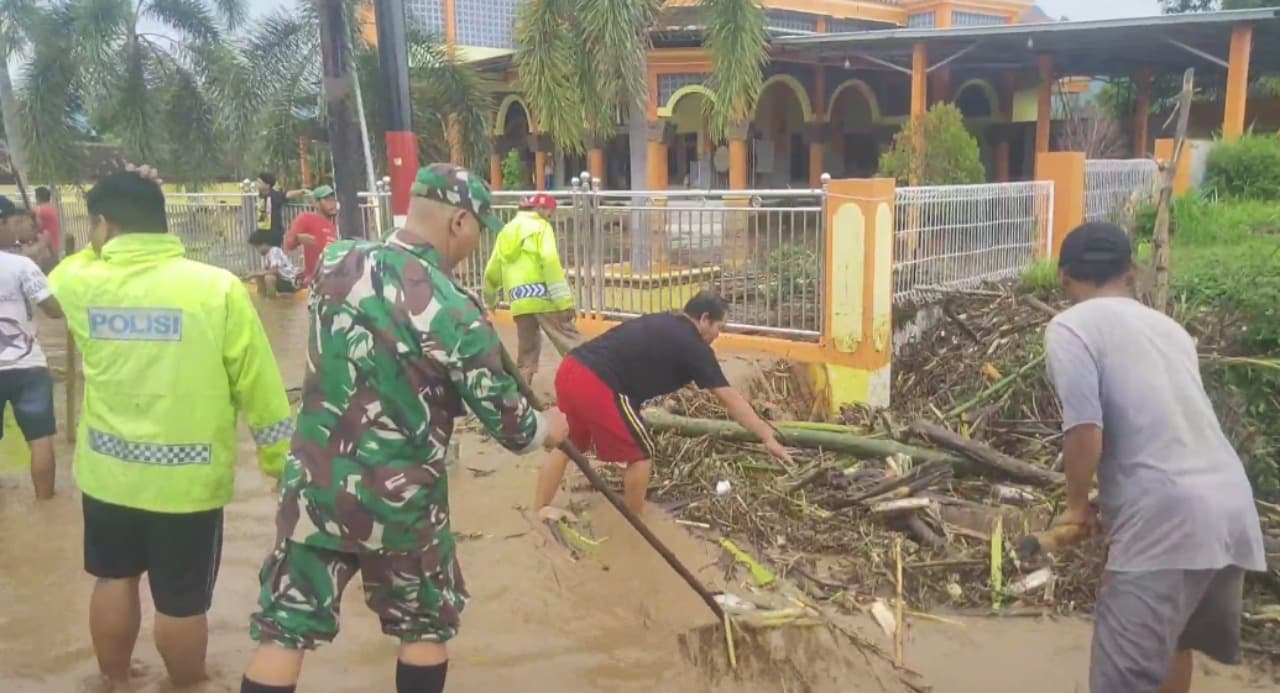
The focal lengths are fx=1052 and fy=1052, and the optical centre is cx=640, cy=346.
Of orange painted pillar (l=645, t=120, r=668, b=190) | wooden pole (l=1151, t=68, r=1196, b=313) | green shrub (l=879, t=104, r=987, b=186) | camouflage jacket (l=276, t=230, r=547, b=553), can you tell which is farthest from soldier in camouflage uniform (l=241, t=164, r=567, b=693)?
orange painted pillar (l=645, t=120, r=668, b=190)

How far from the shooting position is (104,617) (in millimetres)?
3332

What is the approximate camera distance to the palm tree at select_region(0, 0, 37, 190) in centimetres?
1814

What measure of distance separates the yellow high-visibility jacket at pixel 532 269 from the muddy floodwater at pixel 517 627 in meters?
2.20

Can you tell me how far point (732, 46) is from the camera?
41.9 ft

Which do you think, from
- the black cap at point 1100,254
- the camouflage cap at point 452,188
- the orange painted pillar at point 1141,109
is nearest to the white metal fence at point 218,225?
the camouflage cap at point 452,188

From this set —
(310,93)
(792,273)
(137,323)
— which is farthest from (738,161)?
(137,323)

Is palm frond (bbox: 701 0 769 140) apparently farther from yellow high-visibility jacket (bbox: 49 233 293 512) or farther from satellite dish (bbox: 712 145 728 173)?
yellow high-visibility jacket (bbox: 49 233 293 512)

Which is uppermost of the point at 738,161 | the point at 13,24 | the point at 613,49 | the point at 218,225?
the point at 13,24

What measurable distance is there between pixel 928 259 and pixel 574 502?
4.88 meters

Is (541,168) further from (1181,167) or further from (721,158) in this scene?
(1181,167)

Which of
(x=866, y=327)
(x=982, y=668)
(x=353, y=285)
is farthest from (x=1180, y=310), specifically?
(x=353, y=285)

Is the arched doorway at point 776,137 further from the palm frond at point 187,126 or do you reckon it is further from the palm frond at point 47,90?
the palm frond at point 47,90

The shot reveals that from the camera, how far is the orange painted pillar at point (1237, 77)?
51.8 ft

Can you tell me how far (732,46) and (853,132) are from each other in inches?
469
